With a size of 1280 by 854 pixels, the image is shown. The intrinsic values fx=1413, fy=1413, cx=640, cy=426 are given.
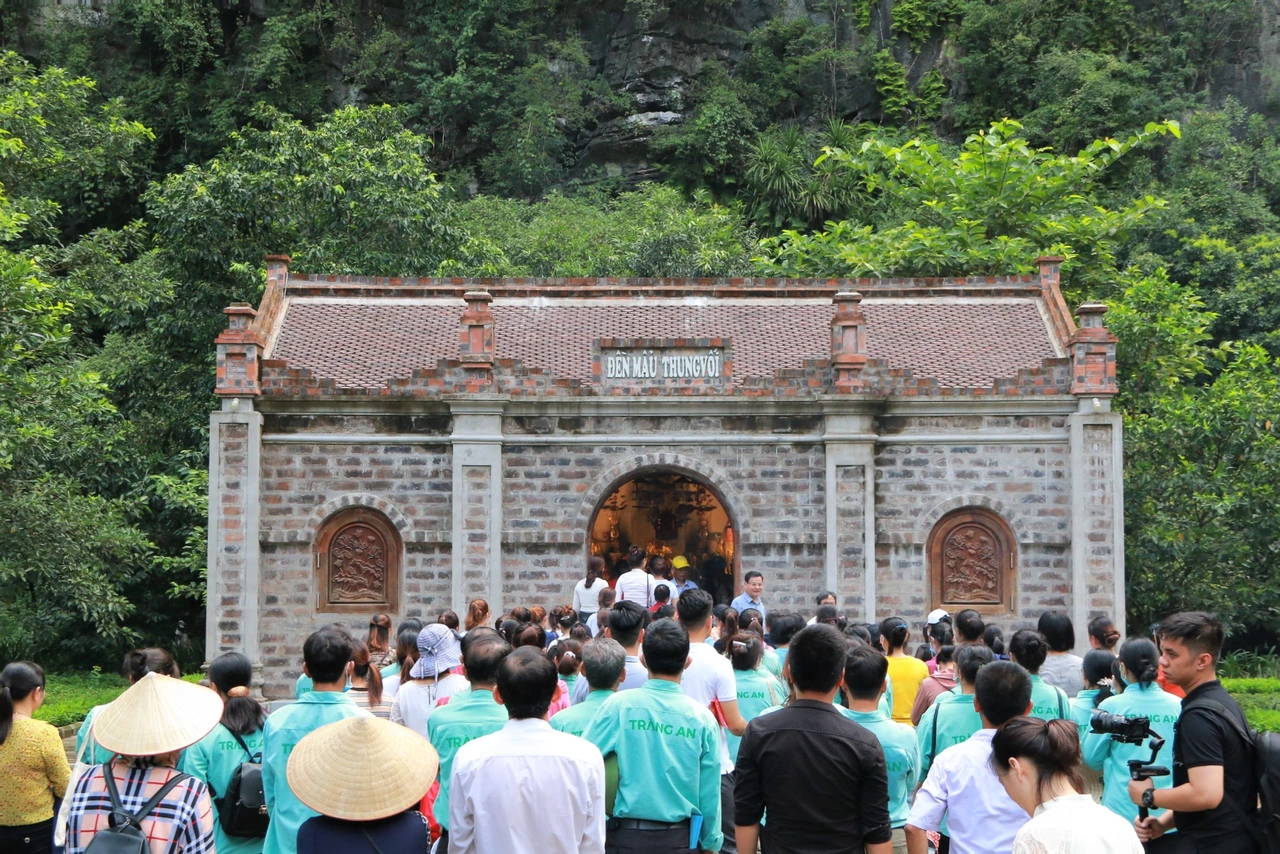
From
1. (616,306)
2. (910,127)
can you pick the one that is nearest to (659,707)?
(616,306)

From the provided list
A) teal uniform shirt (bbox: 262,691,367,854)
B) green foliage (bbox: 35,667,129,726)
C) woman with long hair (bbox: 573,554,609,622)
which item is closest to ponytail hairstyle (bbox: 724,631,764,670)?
teal uniform shirt (bbox: 262,691,367,854)

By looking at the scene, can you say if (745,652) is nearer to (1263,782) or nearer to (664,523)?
(1263,782)

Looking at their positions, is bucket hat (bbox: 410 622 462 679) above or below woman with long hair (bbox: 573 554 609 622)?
above

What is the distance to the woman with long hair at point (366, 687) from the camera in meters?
7.59

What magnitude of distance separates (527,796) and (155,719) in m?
1.41

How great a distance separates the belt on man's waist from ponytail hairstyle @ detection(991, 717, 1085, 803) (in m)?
1.89

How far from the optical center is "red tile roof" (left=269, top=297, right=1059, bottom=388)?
19.0 m

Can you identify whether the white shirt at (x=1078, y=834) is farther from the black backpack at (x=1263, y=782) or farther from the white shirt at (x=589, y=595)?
the white shirt at (x=589, y=595)

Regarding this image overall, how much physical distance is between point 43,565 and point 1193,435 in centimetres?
1782

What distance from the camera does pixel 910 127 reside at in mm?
43688

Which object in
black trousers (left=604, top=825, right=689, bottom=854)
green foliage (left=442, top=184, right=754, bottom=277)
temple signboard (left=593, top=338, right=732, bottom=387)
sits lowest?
black trousers (left=604, top=825, right=689, bottom=854)

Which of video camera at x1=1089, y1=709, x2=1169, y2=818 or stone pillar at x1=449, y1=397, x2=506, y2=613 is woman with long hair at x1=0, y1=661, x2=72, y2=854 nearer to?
video camera at x1=1089, y1=709, x2=1169, y2=818

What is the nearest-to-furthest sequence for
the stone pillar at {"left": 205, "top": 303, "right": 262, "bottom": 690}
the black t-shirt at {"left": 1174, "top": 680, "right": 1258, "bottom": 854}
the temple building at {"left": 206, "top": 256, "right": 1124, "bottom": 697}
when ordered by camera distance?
the black t-shirt at {"left": 1174, "top": 680, "right": 1258, "bottom": 854}, the stone pillar at {"left": 205, "top": 303, "right": 262, "bottom": 690}, the temple building at {"left": 206, "top": 256, "right": 1124, "bottom": 697}

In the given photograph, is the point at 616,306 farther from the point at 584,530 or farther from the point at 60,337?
the point at 60,337
